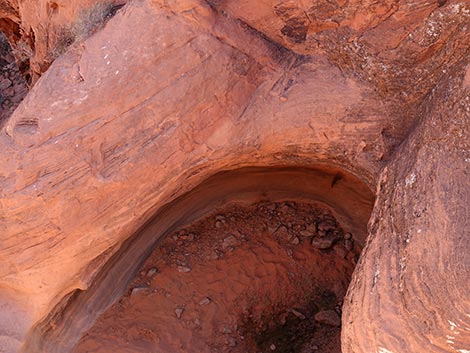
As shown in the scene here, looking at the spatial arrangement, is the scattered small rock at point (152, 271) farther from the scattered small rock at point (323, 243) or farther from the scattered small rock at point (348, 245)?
the scattered small rock at point (348, 245)

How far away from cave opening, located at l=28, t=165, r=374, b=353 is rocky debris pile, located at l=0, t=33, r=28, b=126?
1628 millimetres

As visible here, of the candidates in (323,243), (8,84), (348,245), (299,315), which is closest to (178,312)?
(299,315)

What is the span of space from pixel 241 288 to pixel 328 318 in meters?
0.48

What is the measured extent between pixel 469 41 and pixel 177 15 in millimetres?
1102

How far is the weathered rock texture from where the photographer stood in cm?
224

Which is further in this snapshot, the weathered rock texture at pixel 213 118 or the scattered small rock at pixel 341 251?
the scattered small rock at pixel 341 251

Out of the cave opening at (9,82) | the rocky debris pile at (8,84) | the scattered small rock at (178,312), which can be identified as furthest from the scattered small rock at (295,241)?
the rocky debris pile at (8,84)

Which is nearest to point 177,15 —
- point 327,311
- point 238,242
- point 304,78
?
point 304,78

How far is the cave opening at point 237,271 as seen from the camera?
10.1 feet

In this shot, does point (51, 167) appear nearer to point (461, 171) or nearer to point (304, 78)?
point (304, 78)

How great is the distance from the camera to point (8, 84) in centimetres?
471

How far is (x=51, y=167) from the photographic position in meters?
2.37

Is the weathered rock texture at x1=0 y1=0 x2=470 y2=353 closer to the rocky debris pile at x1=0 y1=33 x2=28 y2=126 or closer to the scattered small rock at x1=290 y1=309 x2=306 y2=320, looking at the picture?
the scattered small rock at x1=290 y1=309 x2=306 y2=320

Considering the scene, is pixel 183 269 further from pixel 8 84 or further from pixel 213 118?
pixel 8 84
